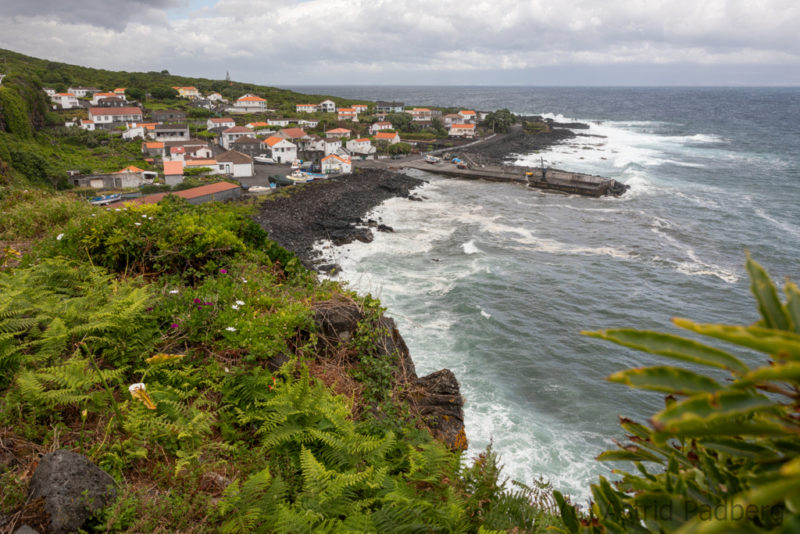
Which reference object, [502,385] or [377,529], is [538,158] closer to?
[502,385]

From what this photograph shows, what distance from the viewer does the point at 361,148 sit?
229 feet

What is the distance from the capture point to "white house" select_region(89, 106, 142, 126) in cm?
7062

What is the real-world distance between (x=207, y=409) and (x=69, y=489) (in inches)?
59.5

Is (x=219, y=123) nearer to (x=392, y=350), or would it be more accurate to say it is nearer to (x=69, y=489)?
(x=392, y=350)

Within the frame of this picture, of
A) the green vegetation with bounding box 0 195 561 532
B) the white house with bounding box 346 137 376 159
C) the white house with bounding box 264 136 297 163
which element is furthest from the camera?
the white house with bounding box 346 137 376 159

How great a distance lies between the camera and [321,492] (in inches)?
148

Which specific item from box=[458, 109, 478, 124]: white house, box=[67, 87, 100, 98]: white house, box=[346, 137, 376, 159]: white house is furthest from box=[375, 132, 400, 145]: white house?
box=[67, 87, 100, 98]: white house

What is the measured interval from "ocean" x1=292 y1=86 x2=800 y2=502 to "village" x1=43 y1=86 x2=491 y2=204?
18.2 m

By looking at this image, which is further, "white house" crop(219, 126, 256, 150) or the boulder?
"white house" crop(219, 126, 256, 150)

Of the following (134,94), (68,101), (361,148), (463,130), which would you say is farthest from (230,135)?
(134,94)

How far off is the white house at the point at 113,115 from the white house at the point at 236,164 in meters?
35.3

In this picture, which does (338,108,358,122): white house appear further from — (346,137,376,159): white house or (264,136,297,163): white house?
(264,136,297,163): white house

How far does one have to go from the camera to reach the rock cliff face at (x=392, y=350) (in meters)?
6.87

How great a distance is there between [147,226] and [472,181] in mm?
52055
